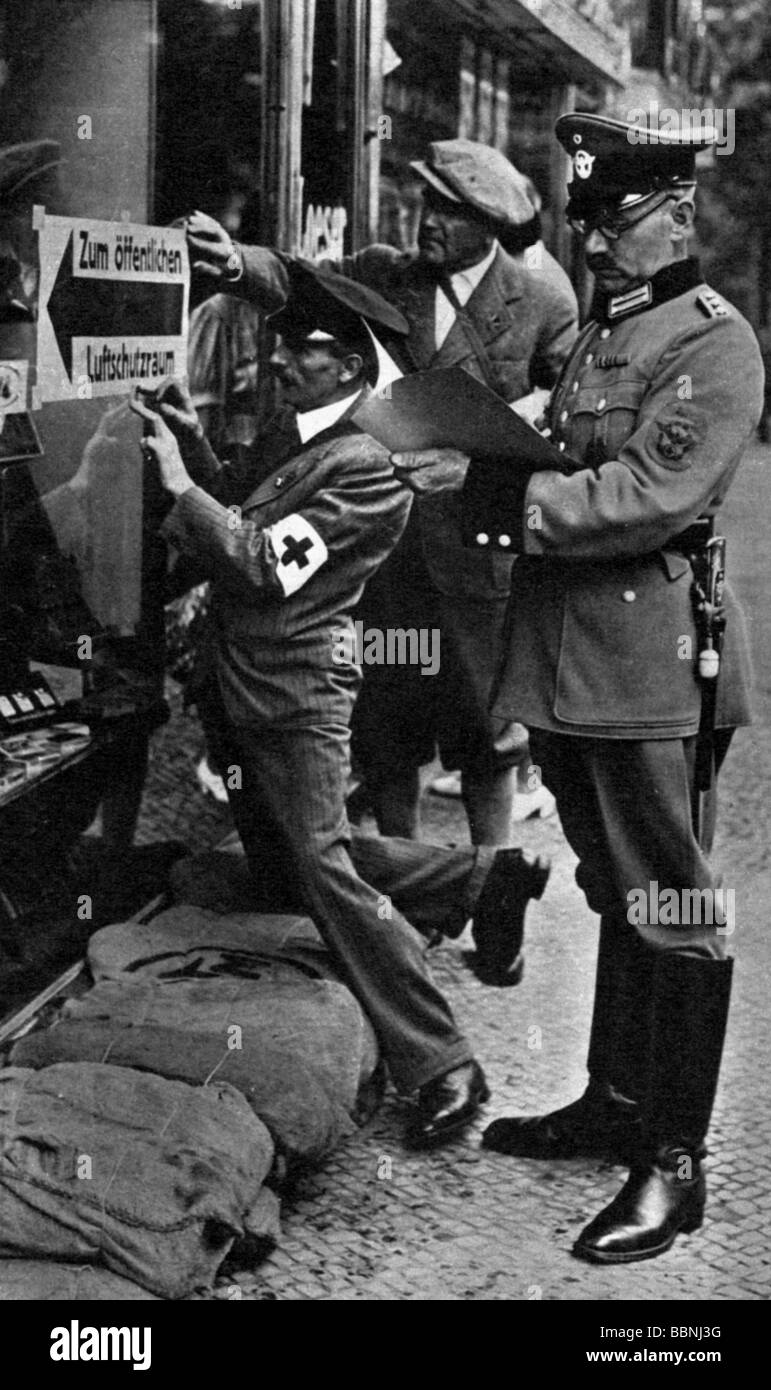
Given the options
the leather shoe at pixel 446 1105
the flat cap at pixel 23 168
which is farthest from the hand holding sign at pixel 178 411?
the leather shoe at pixel 446 1105

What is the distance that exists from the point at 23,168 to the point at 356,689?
4.48 ft

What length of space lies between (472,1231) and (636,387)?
64.9 inches

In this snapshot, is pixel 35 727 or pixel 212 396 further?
pixel 212 396

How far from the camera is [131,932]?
4.17 metres

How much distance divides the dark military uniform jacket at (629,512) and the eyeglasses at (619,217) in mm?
116

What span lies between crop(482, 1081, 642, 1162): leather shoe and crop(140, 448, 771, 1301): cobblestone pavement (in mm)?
35

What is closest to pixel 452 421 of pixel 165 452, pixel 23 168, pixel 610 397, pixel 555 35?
pixel 610 397

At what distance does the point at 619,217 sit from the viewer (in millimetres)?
3484

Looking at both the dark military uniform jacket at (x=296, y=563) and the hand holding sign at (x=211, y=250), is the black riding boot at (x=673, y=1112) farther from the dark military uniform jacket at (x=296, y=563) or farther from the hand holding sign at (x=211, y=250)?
the hand holding sign at (x=211, y=250)

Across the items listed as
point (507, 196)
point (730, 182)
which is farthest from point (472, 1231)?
point (730, 182)

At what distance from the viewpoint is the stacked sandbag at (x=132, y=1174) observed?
3.15 meters

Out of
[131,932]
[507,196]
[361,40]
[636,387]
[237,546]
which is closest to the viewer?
[636,387]

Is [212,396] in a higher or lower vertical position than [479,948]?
higher
